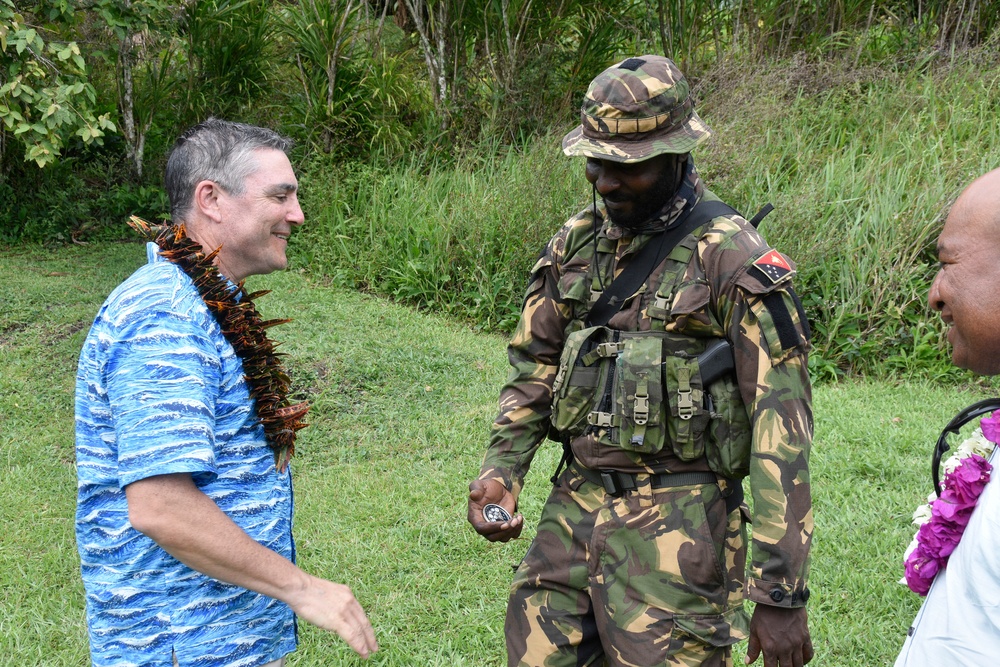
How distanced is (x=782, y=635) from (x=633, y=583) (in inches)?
15.0

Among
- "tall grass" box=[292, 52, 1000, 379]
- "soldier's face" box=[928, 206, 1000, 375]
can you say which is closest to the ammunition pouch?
"soldier's face" box=[928, 206, 1000, 375]

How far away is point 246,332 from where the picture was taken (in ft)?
7.19

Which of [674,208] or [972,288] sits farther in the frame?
[674,208]

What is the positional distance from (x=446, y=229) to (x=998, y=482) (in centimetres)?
707

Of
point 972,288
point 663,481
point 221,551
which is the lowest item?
point 663,481

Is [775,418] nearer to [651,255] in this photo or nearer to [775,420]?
[775,420]

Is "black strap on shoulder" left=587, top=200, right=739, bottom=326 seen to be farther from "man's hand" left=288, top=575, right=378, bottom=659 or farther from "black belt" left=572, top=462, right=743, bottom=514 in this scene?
"man's hand" left=288, top=575, right=378, bottom=659

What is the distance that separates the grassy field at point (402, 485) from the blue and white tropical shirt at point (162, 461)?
1660 millimetres

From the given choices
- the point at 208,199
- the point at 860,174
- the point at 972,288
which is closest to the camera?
the point at 972,288

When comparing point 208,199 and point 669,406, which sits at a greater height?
point 208,199

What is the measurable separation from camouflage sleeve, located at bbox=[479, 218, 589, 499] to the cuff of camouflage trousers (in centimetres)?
77

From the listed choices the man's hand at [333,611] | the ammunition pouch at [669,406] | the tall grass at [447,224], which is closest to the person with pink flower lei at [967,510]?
the ammunition pouch at [669,406]

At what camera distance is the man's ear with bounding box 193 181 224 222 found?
2.28 m

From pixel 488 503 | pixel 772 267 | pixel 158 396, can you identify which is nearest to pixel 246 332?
pixel 158 396
